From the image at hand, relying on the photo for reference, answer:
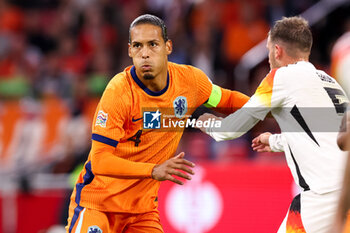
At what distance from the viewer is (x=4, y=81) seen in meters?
11.6

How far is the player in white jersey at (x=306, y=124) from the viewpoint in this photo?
4.09 meters

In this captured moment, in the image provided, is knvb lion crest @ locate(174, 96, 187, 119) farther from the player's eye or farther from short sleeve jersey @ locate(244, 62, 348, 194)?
short sleeve jersey @ locate(244, 62, 348, 194)

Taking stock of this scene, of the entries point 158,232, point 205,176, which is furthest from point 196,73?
point 205,176

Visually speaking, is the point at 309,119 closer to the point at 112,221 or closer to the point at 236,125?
the point at 236,125

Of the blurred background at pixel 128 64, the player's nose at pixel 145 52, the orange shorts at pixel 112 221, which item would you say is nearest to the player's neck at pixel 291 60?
the player's nose at pixel 145 52

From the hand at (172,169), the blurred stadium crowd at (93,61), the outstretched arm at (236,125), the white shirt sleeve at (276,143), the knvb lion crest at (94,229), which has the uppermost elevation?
the blurred stadium crowd at (93,61)

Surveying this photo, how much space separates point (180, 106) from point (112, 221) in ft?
3.45

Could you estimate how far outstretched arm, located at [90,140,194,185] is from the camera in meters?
4.26

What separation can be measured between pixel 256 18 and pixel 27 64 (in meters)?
4.69

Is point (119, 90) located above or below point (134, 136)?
above

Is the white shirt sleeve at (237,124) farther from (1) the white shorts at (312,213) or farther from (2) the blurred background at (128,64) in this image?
(2) the blurred background at (128,64)

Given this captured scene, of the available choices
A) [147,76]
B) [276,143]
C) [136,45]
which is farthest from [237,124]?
[136,45]

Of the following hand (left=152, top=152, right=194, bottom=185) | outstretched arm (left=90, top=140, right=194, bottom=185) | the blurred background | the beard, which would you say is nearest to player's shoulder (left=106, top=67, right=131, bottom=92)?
the beard

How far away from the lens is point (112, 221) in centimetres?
482
